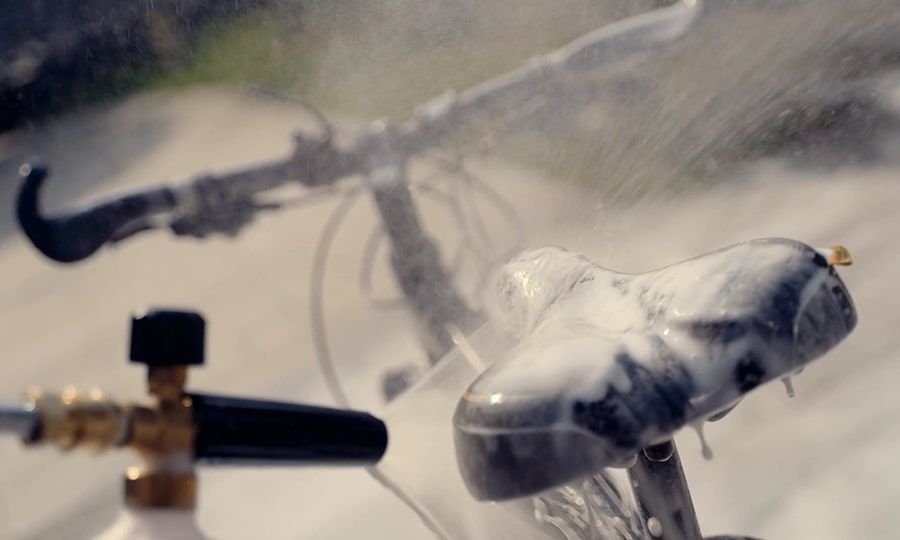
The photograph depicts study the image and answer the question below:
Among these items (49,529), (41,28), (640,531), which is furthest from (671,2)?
(41,28)

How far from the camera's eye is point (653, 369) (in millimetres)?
498

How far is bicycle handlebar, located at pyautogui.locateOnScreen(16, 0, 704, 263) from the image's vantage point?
0.89 meters

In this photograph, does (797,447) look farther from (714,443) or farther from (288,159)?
(288,159)

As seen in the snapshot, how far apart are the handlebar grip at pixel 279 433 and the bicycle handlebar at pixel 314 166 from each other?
0.46 meters

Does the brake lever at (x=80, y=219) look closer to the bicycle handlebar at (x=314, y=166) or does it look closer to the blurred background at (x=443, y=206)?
the bicycle handlebar at (x=314, y=166)

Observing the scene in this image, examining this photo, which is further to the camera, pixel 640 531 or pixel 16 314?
pixel 16 314

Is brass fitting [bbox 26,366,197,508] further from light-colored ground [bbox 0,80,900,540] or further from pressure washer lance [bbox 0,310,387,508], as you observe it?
light-colored ground [bbox 0,80,900,540]

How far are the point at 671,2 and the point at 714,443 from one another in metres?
0.65

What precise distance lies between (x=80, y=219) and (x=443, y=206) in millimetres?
556

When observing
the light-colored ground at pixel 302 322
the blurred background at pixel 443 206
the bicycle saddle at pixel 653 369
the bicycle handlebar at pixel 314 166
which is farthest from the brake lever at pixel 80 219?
the bicycle saddle at pixel 653 369

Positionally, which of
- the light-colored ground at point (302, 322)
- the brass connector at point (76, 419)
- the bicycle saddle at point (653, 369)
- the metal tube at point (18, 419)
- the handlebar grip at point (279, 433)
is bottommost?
the light-colored ground at point (302, 322)

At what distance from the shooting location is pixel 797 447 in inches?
51.9

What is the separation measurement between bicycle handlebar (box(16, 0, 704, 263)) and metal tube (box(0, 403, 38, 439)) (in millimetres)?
482

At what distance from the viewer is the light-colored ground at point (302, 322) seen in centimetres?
120
